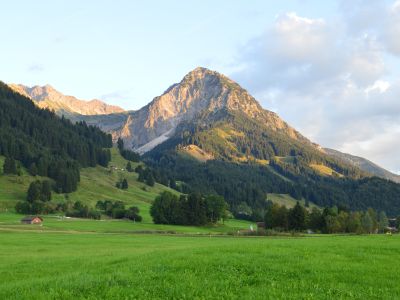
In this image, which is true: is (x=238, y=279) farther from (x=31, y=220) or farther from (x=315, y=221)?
(x=31, y=220)

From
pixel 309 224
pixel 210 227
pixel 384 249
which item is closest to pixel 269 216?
pixel 309 224

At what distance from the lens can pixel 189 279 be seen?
1922 cm

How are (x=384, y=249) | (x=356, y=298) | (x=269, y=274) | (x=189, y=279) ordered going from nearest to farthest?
(x=356, y=298) < (x=189, y=279) < (x=269, y=274) < (x=384, y=249)

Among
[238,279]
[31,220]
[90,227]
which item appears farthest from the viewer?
[31,220]

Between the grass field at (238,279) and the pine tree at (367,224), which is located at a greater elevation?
the pine tree at (367,224)

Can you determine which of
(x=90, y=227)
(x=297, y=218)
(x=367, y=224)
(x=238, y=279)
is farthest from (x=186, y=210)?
(x=238, y=279)

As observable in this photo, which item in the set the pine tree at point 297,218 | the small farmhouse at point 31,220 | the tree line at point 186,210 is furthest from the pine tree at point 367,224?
the small farmhouse at point 31,220

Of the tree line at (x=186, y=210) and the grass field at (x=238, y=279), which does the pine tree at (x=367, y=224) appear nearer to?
the tree line at (x=186, y=210)

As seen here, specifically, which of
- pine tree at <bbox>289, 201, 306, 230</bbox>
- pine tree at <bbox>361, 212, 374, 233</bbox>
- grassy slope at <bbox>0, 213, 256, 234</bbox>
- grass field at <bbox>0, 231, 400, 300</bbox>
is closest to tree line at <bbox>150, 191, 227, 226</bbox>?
grassy slope at <bbox>0, 213, 256, 234</bbox>

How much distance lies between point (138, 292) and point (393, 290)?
10.2 m

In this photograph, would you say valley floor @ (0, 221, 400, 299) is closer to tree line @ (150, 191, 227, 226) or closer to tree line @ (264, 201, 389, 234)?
tree line @ (264, 201, 389, 234)

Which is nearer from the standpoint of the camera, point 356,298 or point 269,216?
point 356,298

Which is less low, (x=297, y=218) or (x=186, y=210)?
(x=186, y=210)

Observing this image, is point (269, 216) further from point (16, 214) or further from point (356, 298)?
point (356, 298)
